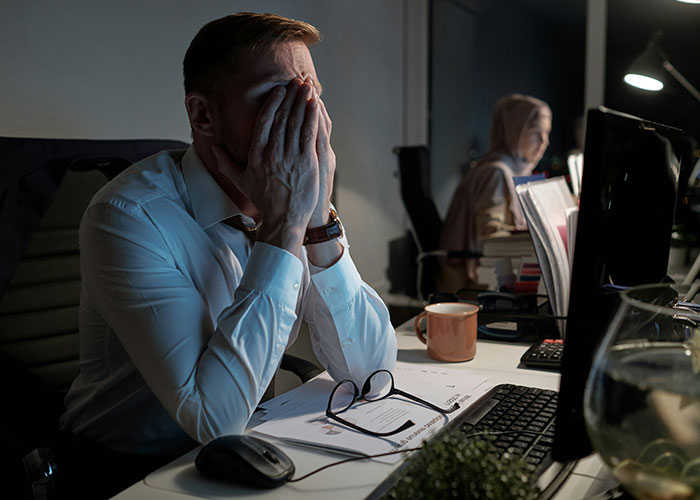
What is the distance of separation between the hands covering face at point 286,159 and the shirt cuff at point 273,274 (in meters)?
0.06

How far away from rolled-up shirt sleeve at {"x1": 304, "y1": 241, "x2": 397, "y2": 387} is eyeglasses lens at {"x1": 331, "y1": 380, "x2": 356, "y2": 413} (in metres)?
0.03

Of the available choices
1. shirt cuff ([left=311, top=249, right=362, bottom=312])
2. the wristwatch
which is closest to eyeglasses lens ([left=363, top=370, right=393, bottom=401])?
shirt cuff ([left=311, top=249, right=362, bottom=312])

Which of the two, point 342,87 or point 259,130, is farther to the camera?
point 342,87

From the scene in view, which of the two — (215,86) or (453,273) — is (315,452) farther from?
(453,273)

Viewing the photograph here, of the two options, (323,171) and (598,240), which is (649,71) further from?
(598,240)

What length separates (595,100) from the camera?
4074 mm

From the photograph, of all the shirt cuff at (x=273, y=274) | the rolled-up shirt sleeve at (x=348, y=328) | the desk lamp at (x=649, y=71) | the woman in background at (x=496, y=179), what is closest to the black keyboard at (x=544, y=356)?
the rolled-up shirt sleeve at (x=348, y=328)

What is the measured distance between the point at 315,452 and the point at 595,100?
3850 mm

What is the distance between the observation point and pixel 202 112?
1.12 m

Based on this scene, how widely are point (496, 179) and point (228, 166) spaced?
2.31 metres

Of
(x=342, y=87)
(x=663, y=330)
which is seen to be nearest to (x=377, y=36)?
(x=342, y=87)

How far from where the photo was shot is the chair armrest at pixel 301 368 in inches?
48.1

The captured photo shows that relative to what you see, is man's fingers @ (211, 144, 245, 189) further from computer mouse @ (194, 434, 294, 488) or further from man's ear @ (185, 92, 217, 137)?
computer mouse @ (194, 434, 294, 488)

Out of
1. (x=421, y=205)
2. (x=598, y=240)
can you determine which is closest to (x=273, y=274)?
(x=598, y=240)
